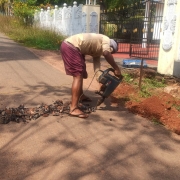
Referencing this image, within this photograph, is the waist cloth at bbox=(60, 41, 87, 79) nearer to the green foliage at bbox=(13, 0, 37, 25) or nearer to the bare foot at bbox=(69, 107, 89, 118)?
the bare foot at bbox=(69, 107, 89, 118)

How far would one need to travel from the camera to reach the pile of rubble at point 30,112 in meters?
3.76

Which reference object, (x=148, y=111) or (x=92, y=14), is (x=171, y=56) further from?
(x=92, y=14)

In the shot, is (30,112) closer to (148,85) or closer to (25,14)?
(148,85)

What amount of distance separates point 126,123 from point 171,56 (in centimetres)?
372

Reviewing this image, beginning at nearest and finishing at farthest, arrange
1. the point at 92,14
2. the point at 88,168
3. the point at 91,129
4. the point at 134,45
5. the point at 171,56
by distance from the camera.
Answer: the point at 88,168
the point at 91,129
the point at 171,56
the point at 134,45
the point at 92,14

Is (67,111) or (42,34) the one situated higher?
(42,34)

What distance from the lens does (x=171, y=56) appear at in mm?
6953

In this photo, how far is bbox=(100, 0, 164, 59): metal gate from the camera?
1049cm

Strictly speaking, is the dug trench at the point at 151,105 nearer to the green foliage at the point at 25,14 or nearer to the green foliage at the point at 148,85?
the green foliage at the point at 148,85

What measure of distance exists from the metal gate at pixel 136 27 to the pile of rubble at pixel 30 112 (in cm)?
615

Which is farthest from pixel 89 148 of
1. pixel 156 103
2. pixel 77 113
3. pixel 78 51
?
pixel 156 103

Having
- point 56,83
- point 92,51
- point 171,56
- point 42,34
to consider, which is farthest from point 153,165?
point 42,34

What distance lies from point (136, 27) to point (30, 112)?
29.3ft

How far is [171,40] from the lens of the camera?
688cm
